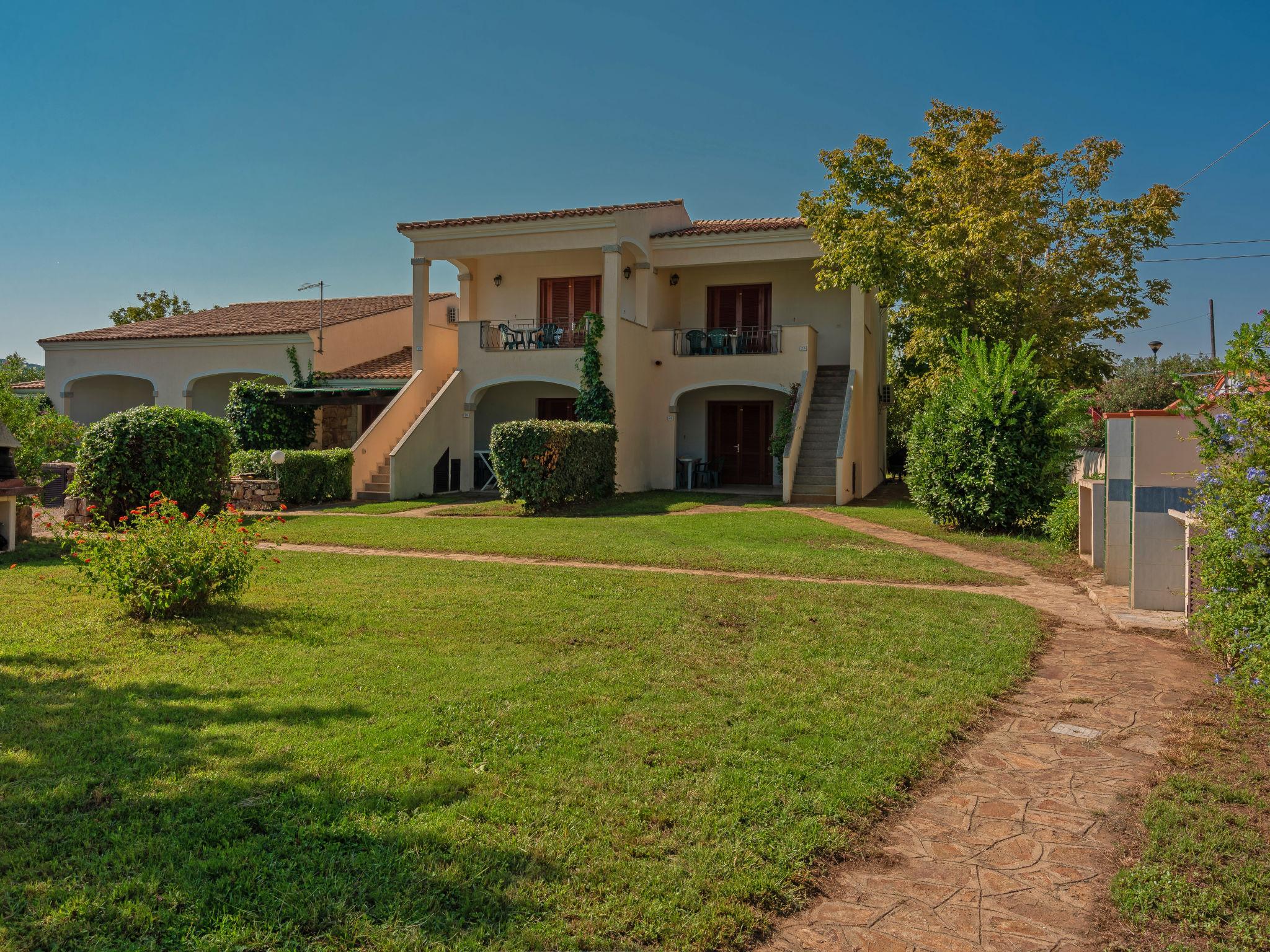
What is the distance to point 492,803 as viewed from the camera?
11.7ft

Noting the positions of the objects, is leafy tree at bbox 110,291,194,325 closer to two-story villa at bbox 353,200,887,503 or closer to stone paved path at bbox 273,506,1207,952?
two-story villa at bbox 353,200,887,503

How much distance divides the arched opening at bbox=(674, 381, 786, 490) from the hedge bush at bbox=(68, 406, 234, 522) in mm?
12497

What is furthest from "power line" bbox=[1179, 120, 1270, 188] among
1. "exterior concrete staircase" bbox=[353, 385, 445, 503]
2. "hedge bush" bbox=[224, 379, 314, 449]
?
"hedge bush" bbox=[224, 379, 314, 449]

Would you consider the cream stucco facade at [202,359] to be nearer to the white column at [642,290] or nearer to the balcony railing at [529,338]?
the balcony railing at [529,338]

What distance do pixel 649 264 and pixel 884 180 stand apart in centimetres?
617

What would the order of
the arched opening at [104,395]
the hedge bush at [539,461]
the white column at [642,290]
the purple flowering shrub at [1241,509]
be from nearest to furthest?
the purple flowering shrub at [1241,509], the hedge bush at [539,461], the white column at [642,290], the arched opening at [104,395]

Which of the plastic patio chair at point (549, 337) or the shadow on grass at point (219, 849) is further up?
the plastic patio chair at point (549, 337)

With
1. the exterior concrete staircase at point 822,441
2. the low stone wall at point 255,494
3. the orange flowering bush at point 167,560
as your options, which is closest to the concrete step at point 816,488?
→ the exterior concrete staircase at point 822,441

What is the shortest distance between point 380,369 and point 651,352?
8166mm

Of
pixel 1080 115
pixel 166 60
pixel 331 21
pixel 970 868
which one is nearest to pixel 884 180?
pixel 1080 115

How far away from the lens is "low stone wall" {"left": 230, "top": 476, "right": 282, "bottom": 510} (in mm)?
16609

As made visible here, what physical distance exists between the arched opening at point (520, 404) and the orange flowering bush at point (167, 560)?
51.7 feet

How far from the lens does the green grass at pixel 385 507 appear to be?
16453mm

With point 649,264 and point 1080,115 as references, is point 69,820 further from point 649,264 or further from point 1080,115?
point 1080,115
